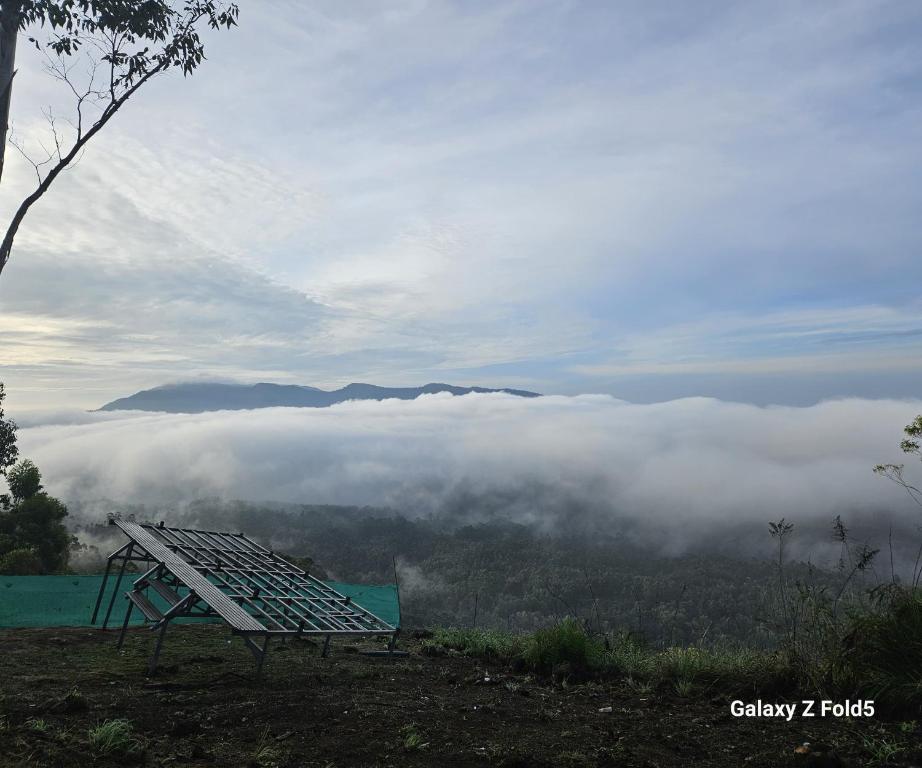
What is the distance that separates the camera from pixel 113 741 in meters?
3.95

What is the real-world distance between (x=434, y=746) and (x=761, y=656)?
358 cm

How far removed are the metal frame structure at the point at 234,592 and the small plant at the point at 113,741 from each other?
79.3 inches

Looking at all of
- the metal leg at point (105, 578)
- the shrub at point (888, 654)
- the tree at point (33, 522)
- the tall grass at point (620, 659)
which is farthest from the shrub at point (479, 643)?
the tree at point (33, 522)

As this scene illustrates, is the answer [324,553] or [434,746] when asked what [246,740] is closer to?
[434,746]

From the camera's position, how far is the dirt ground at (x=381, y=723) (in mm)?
4070

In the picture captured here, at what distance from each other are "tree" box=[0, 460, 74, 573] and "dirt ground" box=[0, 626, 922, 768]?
16.5 metres

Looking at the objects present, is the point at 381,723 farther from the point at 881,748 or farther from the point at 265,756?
the point at 881,748

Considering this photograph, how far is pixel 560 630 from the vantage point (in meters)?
7.38

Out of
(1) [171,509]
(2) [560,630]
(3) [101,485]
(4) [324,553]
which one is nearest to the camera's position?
(2) [560,630]

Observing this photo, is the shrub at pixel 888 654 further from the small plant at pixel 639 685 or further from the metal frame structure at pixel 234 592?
the metal frame structure at pixel 234 592

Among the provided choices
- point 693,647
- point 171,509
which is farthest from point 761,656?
point 171,509

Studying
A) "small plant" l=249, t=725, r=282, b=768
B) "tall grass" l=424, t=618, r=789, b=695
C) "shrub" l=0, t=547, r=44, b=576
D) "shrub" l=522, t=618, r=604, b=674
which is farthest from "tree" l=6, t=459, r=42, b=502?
"small plant" l=249, t=725, r=282, b=768

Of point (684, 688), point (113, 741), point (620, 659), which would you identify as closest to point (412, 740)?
point (113, 741)

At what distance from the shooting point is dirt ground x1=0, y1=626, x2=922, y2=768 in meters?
4.07
